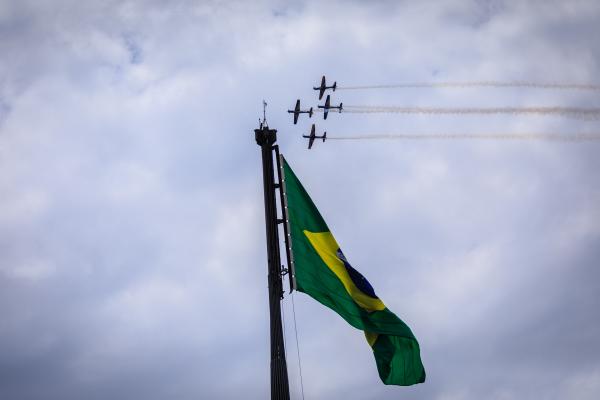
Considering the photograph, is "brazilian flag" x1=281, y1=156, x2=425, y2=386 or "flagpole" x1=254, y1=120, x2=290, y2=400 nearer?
"flagpole" x1=254, y1=120, x2=290, y2=400

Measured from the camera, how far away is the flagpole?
18.2 m

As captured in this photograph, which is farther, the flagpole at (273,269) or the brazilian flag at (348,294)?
the brazilian flag at (348,294)

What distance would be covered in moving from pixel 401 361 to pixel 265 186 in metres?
7.76

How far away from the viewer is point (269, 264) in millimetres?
20125

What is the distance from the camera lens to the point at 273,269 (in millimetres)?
20000

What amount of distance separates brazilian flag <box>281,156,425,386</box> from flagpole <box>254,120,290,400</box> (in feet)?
2.67

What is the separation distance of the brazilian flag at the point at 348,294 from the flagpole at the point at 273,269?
0.81 meters

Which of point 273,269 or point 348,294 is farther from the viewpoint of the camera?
point 348,294

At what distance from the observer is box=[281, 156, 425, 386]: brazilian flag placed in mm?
22359

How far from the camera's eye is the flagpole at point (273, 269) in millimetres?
18172

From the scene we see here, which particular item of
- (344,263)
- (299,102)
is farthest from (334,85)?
(344,263)

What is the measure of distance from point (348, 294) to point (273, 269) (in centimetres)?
419

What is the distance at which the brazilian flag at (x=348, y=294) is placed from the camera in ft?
73.4

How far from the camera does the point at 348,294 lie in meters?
23.2
